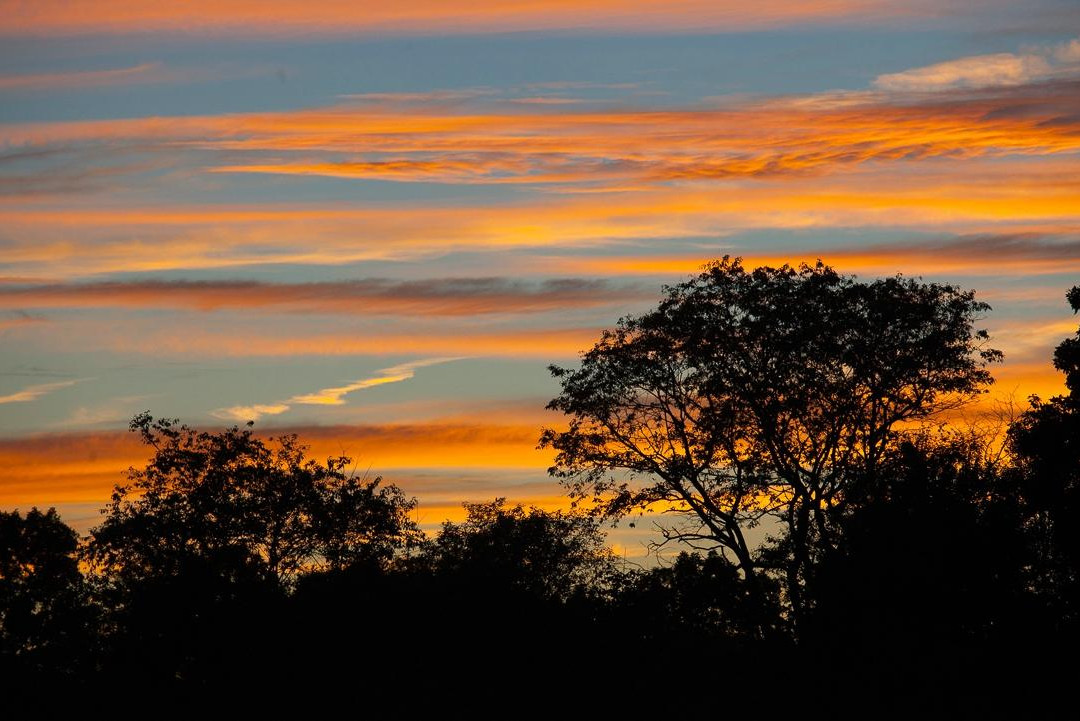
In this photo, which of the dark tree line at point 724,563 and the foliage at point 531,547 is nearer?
the dark tree line at point 724,563

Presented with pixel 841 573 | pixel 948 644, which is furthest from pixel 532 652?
pixel 948 644

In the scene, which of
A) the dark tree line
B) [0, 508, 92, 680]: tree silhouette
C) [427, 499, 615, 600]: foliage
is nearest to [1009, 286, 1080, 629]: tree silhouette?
the dark tree line

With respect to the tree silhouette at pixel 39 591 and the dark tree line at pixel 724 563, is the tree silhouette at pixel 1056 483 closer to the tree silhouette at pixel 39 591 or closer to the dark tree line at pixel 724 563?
the dark tree line at pixel 724 563

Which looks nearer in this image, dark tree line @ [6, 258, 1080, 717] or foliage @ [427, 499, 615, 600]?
dark tree line @ [6, 258, 1080, 717]

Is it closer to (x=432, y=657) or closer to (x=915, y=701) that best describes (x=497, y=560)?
(x=432, y=657)

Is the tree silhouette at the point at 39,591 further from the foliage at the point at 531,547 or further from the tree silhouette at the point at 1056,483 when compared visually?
the tree silhouette at the point at 1056,483

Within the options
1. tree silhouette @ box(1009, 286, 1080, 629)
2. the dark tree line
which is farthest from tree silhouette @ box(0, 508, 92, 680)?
tree silhouette @ box(1009, 286, 1080, 629)

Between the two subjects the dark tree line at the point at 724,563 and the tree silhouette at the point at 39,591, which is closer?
the dark tree line at the point at 724,563

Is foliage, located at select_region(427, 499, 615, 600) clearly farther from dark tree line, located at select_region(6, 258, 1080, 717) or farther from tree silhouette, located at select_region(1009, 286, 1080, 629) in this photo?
tree silhouette, located at select_region(1009, 286, 1080, 629)

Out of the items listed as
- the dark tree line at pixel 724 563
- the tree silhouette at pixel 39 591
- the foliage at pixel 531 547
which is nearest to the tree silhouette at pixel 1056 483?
the dark tree line at pixel 724 563

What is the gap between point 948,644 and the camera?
139 feet

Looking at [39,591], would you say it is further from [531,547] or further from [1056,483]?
[1056,483]

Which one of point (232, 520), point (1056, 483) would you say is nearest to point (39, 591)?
point (232, 520)

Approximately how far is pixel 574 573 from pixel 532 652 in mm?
20976
